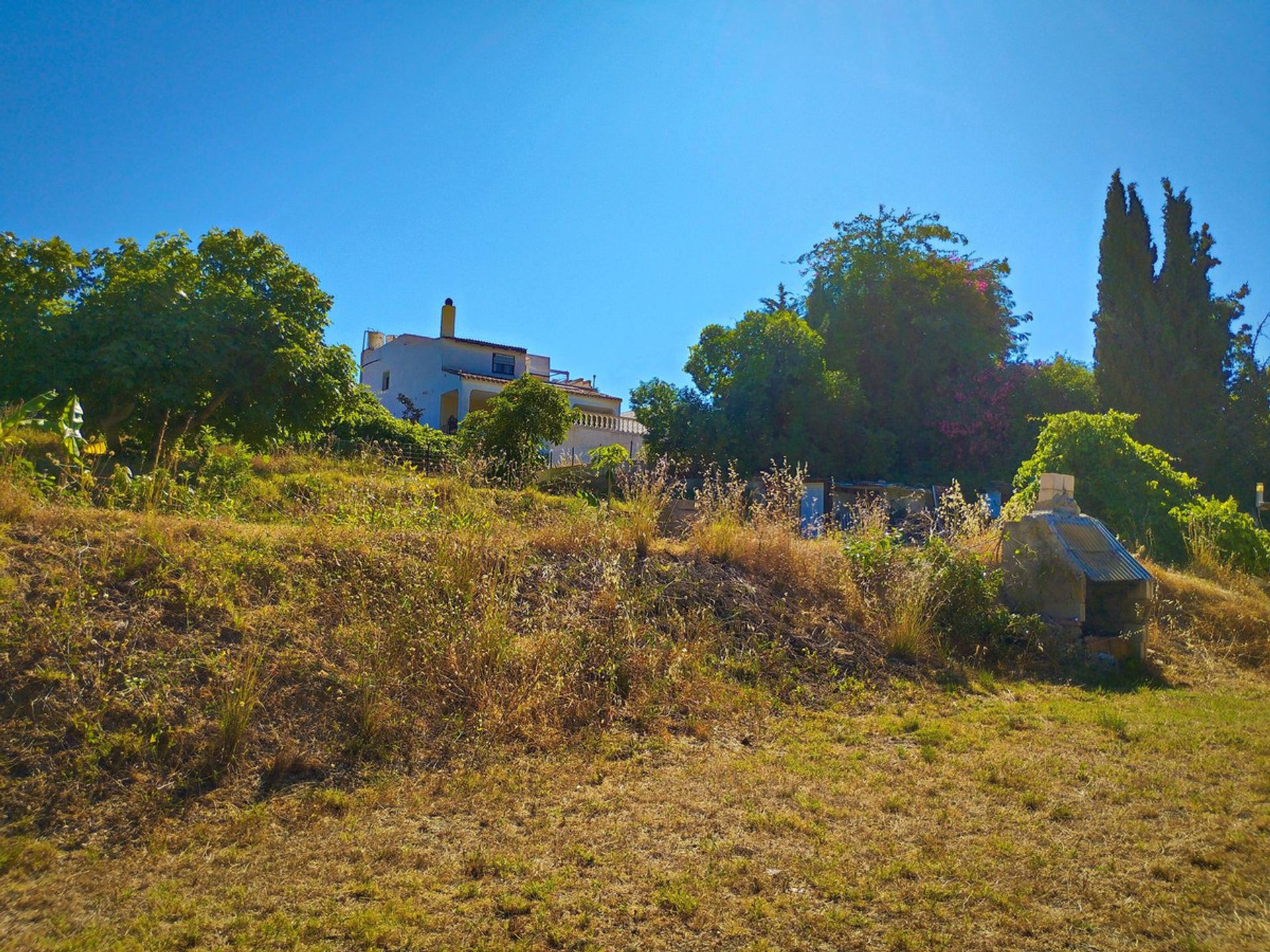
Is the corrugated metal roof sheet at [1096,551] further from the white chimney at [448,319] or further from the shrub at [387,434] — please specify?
the white chimney at [448,319]

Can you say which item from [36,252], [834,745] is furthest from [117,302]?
[834,745]

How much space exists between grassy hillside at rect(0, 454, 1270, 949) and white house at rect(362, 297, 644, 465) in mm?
25668

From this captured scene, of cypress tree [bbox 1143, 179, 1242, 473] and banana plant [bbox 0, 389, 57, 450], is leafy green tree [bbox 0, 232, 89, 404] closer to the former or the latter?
banana plant [bbox 0, 389, 57, 450]

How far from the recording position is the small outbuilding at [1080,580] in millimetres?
8352

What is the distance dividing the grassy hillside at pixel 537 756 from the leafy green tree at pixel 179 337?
5398mm

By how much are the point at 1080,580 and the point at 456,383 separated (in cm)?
2967

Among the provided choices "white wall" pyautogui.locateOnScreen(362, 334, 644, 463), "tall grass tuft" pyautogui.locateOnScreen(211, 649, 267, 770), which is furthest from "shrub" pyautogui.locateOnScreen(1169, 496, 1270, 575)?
"white wall" pyautogui.locateOnScreen(362, 334, 644, 463)

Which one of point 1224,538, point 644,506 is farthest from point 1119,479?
point 644,506

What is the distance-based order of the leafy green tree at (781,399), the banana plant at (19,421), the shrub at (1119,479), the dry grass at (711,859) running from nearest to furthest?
the dry grass at (711,859)
the banana plant at (19,421)
the shrub at (1119,479)
the leafy green tree at (781,399)

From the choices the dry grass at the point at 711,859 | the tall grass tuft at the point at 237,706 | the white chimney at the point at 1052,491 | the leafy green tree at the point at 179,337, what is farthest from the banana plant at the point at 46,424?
the white chimney at the point at 1052,491

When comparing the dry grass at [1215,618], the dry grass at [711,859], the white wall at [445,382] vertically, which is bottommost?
the dry grass at [711,859]

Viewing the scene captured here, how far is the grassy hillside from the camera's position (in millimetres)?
3096

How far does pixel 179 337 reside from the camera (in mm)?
11656

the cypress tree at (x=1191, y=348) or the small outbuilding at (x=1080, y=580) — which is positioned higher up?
the cypress tree at (x=1191, y=348)
